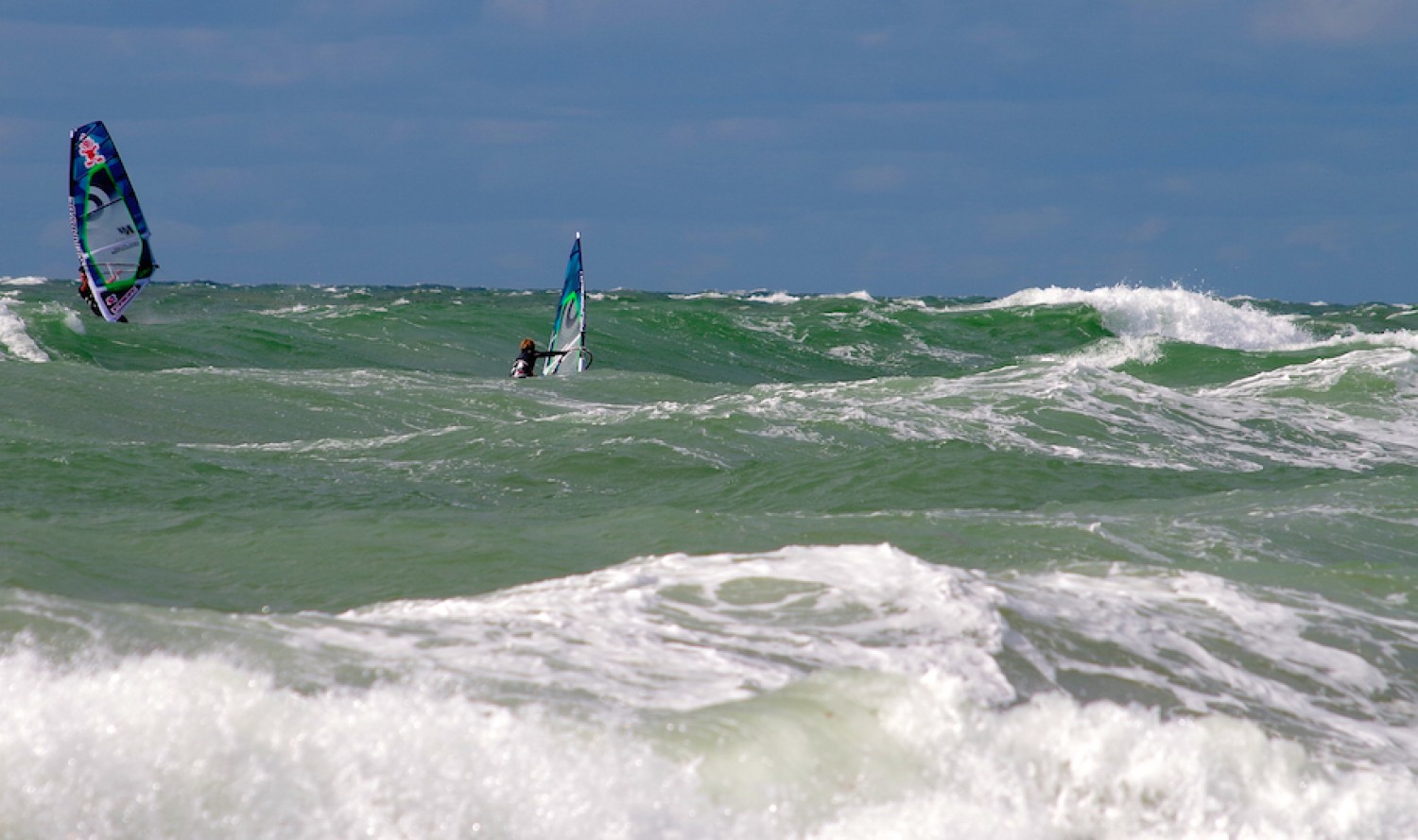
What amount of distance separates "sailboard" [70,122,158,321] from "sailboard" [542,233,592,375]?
6.90 m

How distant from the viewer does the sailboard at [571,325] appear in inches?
689

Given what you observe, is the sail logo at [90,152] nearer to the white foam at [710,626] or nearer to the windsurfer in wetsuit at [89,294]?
the windsurfer in wetsuit at [89,294]

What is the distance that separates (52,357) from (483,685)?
15545mm

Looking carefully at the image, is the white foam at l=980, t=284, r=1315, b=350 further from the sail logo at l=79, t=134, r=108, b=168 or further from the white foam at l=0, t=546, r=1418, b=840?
the white foam at l=0, t=546, r=1418, b=840

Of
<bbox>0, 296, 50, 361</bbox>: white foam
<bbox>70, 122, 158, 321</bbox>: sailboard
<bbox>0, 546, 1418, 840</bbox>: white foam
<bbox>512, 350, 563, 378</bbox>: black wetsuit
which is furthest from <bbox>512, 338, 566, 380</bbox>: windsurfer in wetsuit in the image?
<bbox>0, 546, 1418, 840</bbox>: white foam

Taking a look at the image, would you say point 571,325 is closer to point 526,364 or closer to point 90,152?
point 526,364

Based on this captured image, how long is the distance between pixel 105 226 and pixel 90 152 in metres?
1.28

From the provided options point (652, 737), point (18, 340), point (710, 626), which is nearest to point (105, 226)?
point (18, 340)

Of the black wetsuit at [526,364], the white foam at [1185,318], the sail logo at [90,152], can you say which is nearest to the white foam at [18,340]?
the sail logo at [90,152]

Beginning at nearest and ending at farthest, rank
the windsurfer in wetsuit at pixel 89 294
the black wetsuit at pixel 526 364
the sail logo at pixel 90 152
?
the black wetsuit at pixel 526 364, the sail logo at pixel 90 152, the windsurfer in wetsuit at pixel 89 294

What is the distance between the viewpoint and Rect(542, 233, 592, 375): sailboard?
17500mm

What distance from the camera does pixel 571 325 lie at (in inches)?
727

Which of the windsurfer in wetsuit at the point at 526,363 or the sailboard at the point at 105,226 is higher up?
the sailboard at the point at 105,226

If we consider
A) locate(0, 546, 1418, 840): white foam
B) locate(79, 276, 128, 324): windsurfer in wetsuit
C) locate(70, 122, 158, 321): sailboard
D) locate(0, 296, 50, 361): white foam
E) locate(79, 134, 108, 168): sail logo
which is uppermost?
locate(79, 134, 108, 168): sail logo
